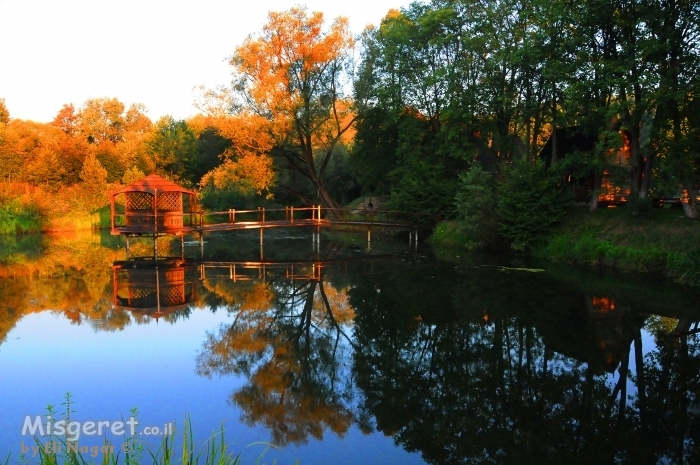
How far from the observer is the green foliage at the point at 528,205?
74.8 ft

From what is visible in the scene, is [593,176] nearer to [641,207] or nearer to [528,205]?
[528,205]

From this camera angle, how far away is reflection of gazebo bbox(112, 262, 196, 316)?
1447 centimetres

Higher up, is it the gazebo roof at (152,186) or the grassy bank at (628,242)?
the gazebo roof at (152,186)

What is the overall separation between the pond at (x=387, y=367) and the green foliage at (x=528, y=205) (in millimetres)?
3980

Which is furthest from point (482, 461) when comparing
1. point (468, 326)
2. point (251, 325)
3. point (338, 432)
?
point (251, 325)

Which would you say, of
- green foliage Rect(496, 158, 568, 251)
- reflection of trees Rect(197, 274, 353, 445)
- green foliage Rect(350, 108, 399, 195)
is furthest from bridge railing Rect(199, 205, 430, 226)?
reflection of trees Rect(197, 274, 353, 445)

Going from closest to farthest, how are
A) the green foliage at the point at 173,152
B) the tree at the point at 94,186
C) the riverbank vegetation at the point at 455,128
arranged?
the riverbank vegetation at the point at 455,128
the tree at the point at 94,186
the green foliage at the point at 173,152

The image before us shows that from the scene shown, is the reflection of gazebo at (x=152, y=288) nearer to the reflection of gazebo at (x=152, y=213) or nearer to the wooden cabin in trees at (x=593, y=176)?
the reflection of gazebo at (x=152, y=213)

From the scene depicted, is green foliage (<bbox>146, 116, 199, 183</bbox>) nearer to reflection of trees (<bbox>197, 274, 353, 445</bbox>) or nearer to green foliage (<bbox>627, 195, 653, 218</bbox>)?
reflection of trees (<bbox>197, 274, 353, 445</bbox>)

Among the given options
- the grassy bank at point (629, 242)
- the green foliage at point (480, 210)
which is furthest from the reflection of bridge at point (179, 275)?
the grassy bank at point (629, 242)

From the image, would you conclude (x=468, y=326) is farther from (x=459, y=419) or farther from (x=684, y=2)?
(x=684, y=2)

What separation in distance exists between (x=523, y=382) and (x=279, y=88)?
26780mm

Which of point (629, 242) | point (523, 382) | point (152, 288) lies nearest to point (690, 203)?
point (629, 242)

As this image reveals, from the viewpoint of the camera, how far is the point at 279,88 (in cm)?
3266
